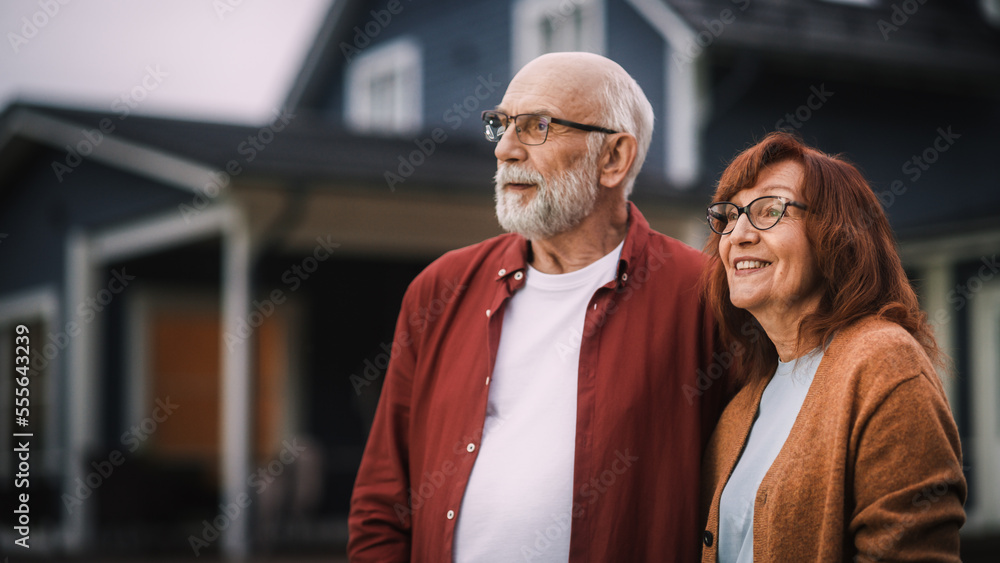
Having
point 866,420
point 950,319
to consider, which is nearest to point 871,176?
point 950,319

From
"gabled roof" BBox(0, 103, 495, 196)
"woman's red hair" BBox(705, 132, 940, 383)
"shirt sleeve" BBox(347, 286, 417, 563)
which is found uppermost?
"gabled roof" BBox(0, 103, 495, 196)

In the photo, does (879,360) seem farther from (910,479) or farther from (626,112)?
(626,112)

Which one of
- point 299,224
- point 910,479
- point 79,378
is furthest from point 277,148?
point 910,479

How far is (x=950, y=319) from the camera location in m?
9.72

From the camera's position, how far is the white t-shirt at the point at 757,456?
1971mm

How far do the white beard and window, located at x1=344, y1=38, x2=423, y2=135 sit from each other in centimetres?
1020

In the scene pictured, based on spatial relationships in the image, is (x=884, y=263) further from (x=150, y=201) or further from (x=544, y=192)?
(x=150, y=201)

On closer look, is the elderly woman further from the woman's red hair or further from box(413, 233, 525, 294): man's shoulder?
box(413, 233, 525, 294): man's shoulder

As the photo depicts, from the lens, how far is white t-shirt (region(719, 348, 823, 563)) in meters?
1.97

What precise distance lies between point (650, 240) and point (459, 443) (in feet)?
2.37

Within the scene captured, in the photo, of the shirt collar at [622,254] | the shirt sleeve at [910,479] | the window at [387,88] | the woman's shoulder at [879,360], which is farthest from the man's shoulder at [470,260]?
the window at [387,88]

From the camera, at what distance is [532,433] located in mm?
2373

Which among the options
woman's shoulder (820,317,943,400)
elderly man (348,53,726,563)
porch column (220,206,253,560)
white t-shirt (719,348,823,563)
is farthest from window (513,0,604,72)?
→ woman's shoulder (820,317,943,400)

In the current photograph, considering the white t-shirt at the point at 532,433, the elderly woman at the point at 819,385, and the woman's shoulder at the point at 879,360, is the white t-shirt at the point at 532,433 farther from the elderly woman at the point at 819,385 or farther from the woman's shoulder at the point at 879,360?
the woman's shoulder at the point at 879,360
